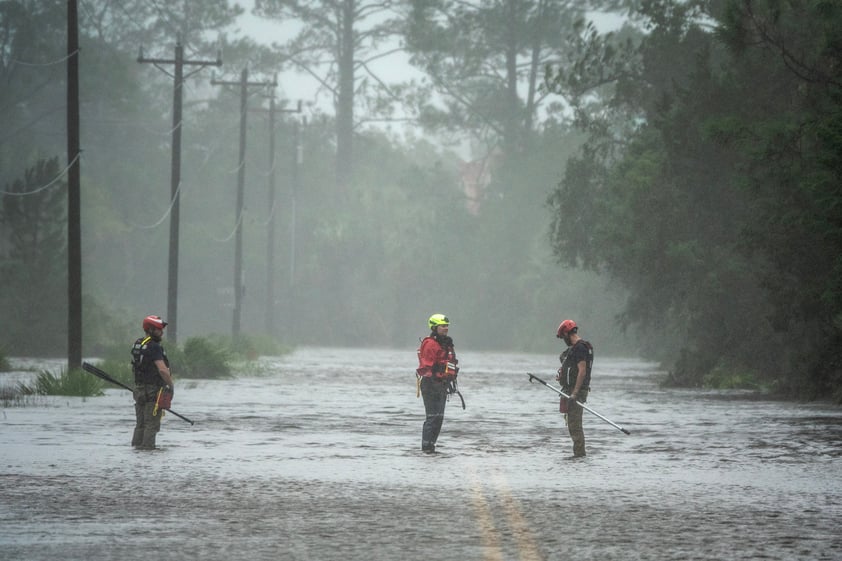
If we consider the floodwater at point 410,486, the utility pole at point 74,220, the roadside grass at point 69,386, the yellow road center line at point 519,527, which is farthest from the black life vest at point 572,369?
the utility pole at point 74,220

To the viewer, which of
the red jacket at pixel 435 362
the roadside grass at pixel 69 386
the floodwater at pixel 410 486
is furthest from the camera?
the roadside grass at pixel 69 386

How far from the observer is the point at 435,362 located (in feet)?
61.2

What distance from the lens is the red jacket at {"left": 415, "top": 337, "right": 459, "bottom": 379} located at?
61.0 ft

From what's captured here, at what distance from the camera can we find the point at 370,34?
102750 millimetres

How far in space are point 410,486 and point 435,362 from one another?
4061 mm

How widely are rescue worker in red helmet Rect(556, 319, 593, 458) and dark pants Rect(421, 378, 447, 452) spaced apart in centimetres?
145

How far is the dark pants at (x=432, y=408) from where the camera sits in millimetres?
18438

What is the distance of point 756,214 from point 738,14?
613 centimetres

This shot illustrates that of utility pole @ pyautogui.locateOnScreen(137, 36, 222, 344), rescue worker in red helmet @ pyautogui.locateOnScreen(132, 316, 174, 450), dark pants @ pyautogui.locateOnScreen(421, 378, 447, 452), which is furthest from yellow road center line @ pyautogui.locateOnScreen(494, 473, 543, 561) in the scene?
utility pole @ pyautogui.locateOnScreen(137, 36, 222, 344)

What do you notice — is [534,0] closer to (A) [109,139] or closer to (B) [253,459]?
(A) [109,139]

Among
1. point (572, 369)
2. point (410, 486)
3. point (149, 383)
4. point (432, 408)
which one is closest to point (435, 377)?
point (432, 408)

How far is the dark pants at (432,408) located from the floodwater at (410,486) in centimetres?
38

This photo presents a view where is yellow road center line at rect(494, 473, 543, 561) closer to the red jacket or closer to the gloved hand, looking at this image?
the red jacket

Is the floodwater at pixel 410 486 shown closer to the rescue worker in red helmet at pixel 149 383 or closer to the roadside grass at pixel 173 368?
the rescue worker in red helmet at pixel 149 383
